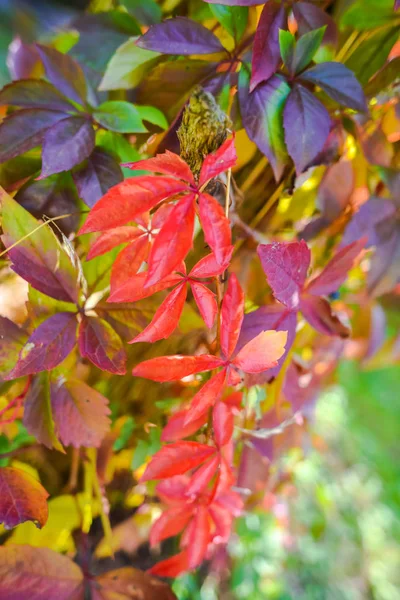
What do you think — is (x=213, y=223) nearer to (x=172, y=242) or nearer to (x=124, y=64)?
(x=172, y=242)

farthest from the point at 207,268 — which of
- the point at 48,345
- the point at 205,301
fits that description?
the point at 48,345

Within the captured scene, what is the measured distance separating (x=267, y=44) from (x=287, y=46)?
0.02 m

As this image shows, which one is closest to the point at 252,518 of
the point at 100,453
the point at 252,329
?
the point at 100,453

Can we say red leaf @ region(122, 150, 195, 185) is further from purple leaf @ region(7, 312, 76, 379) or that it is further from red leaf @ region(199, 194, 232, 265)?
purple leaf @ region(7, 312, 76, 379)

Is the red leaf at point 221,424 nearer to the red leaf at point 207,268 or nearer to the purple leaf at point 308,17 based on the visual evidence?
the red leaf at point 207,268

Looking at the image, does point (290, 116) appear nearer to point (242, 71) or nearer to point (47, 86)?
point (242, 71)

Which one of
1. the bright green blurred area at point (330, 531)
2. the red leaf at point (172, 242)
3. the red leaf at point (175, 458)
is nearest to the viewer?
the red leaf at point (172, 242)

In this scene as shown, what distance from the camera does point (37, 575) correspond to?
36 cm

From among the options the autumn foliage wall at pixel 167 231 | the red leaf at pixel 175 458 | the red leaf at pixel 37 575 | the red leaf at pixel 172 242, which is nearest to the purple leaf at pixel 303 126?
the autumn foliage wall at pixel 167 231

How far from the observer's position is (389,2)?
37 centimetres

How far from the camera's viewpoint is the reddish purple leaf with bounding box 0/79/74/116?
0.32 meters

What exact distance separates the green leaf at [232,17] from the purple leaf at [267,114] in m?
0.04

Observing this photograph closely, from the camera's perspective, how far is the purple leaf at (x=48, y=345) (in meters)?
0.30

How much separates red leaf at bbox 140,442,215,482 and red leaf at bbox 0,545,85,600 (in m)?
0.11
